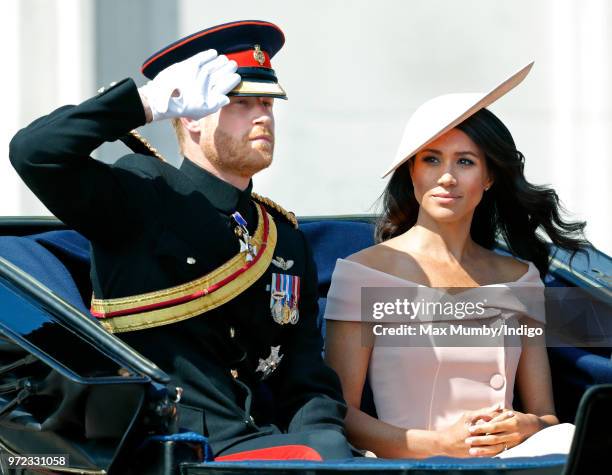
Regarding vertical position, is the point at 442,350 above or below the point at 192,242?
below

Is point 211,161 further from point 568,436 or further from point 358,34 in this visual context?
point 358,34

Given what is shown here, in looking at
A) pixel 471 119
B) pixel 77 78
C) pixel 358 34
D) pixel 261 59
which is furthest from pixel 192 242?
pixel 358 34

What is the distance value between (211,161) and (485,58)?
2.28 meters

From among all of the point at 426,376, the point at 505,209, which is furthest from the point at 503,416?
the point at 505,209

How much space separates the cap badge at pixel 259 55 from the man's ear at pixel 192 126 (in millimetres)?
205

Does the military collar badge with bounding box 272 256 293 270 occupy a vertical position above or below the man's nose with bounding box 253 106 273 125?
below

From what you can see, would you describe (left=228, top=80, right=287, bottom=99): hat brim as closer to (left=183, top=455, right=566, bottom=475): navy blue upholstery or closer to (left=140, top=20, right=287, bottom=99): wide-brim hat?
(left=140, top=20, right=287, bottom=99): wide-brim hat

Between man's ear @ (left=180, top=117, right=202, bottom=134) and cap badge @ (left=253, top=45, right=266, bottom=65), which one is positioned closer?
man's ear @ (left=180, top=117, right=202, bottom=134)

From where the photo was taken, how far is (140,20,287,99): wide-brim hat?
3165 mm

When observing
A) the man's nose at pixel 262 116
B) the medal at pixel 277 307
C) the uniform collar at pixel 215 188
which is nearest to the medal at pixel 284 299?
the medal at pixel 277 307

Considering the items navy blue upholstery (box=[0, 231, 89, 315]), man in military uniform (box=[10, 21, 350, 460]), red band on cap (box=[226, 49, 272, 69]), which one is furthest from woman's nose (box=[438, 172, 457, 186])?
navy blue upholstery (box=[0, 231, 89, 315])

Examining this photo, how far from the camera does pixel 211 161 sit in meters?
3.11

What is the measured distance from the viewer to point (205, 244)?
3.04 meters

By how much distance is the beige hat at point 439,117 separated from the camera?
3344 mm
